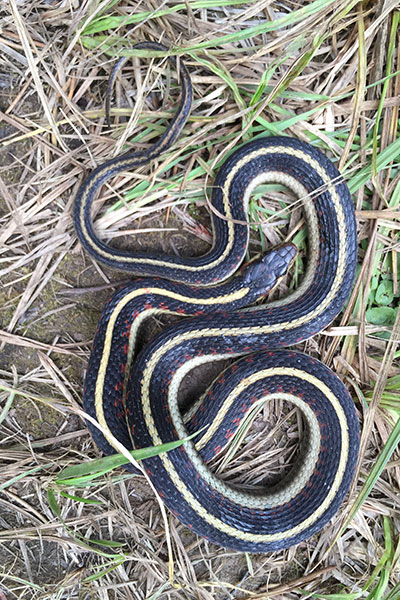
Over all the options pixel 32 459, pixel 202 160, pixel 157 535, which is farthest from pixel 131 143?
pixel 157 535

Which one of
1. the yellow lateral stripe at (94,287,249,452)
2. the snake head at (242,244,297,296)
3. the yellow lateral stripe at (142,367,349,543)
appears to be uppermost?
the snake head at (242,244,297,296)

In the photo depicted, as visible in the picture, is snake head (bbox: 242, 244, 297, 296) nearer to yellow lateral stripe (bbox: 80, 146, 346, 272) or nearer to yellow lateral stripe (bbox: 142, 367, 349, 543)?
yellow lateral stripe (bbox: 80, 146, 346, 272)

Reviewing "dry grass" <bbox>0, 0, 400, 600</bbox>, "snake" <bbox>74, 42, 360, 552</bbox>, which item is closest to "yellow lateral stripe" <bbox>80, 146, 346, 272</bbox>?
"snake" <bbox>74, 42, 360, 552</bbox>

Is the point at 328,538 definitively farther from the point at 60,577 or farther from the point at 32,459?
the point at 32,459

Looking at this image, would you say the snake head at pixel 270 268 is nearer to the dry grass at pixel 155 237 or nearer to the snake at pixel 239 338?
the snake at pixel 239 338

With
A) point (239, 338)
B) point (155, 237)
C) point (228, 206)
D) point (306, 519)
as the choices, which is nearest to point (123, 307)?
point (155, 237)

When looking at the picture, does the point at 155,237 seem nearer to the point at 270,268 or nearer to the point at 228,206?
the point at 228,206

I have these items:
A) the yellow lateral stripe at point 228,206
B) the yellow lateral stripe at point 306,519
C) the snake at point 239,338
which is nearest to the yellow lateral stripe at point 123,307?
the snake at point 239,338
